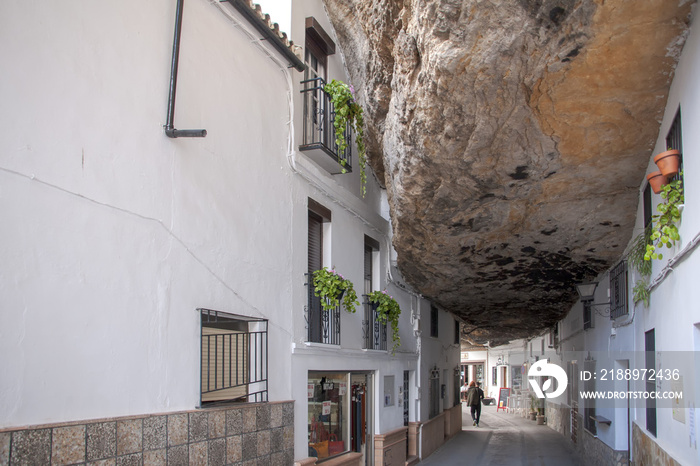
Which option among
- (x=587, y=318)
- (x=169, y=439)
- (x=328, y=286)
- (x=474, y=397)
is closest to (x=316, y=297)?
(x=328, y=286)

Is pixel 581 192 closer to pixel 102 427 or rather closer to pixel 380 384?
pixel 380 384

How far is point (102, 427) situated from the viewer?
15.7 ft

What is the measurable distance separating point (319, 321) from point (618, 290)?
4670 millimetres

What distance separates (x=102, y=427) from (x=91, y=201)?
176 cm

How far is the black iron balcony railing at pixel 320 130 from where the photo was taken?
29.9 ft

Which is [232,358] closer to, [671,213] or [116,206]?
[116,206]

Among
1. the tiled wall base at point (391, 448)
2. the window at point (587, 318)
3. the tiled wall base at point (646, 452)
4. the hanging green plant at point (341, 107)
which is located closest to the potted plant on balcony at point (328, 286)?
the hanging green plant at point (341, 107)

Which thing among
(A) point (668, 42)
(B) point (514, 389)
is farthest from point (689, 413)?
(B) point (514, 389)

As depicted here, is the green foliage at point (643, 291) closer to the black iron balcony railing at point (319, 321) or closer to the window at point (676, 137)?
the window at point (676, 137)

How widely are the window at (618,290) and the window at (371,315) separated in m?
4.01

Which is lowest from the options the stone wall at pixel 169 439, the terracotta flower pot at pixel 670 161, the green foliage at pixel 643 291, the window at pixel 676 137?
the stone wall at pixel 169 439

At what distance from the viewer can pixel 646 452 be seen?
7.51 metres

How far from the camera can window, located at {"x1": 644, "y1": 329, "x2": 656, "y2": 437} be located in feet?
23.6

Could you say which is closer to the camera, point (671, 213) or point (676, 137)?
point (671, 213)
